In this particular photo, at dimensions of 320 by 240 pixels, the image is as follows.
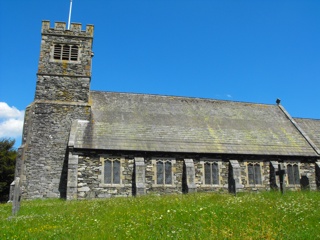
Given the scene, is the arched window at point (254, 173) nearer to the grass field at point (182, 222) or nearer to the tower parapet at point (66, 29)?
the grass field at point (182, 222)

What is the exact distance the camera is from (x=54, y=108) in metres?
24.8

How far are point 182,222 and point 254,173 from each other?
15.9 metres

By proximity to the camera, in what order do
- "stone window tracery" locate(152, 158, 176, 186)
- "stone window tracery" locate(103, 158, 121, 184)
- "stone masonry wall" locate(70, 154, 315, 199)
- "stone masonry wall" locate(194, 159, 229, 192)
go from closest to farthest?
"stone masonry wall" locate(70, 154, 315, 199), "stone window tracery" locate(103, 158, 121, 184), "stone window tracery" locate(152, 158, 176, 186), "stone masonry wall" locate(194, 159, 229, 192)

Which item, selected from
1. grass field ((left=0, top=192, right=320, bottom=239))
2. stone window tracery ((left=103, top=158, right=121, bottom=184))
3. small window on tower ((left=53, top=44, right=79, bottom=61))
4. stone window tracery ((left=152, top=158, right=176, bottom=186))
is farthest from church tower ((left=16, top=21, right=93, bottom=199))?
grass field ((left=0, top=192, right=320, bottom=239))

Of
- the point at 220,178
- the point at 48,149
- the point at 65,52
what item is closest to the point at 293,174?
the point at 220,178

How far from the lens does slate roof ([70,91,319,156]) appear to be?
77.8 ft

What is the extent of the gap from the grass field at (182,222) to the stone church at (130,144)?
8.89 meters

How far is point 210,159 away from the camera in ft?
79.6

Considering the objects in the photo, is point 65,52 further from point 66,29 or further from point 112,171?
point 112,171

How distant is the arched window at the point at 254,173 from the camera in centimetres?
2455

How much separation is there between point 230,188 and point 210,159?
2.62m

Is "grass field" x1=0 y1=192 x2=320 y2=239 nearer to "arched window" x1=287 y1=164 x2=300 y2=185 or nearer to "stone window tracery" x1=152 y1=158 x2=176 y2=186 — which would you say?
"stone window tracery" x1=152 y1=158 x2=176 y2=186

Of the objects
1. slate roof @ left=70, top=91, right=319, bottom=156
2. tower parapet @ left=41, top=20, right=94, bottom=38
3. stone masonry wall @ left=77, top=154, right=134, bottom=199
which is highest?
tower parapet @ left=41, top=20, right=94, bottom=38

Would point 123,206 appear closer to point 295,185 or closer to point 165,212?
point 165,212
